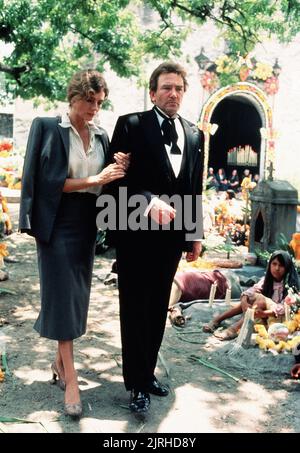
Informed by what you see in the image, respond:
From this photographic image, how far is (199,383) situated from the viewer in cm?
372

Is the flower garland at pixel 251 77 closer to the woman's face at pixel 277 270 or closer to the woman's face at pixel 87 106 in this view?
the woman's face at pixel 277 270

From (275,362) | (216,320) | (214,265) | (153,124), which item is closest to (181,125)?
(153,124)

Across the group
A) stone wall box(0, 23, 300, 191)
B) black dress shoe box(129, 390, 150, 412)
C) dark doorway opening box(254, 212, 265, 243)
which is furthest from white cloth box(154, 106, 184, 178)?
stone wall box(0, 23, 300, 191)

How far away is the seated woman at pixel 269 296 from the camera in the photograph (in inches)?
188

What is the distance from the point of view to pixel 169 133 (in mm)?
3145

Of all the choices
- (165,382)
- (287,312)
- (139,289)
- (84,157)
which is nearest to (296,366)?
(287,312)

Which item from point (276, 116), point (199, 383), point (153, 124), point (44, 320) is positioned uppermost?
point (276, 116)

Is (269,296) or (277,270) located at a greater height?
(277,270)

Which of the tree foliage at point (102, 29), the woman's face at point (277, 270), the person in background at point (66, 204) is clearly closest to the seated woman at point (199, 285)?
the woman's face at point (277, 270)

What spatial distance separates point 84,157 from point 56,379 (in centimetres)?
150

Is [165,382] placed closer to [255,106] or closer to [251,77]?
[251,77]

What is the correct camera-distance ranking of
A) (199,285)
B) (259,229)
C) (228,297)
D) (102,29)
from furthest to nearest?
(102,29), (259,229), (199,285), (228,297)
